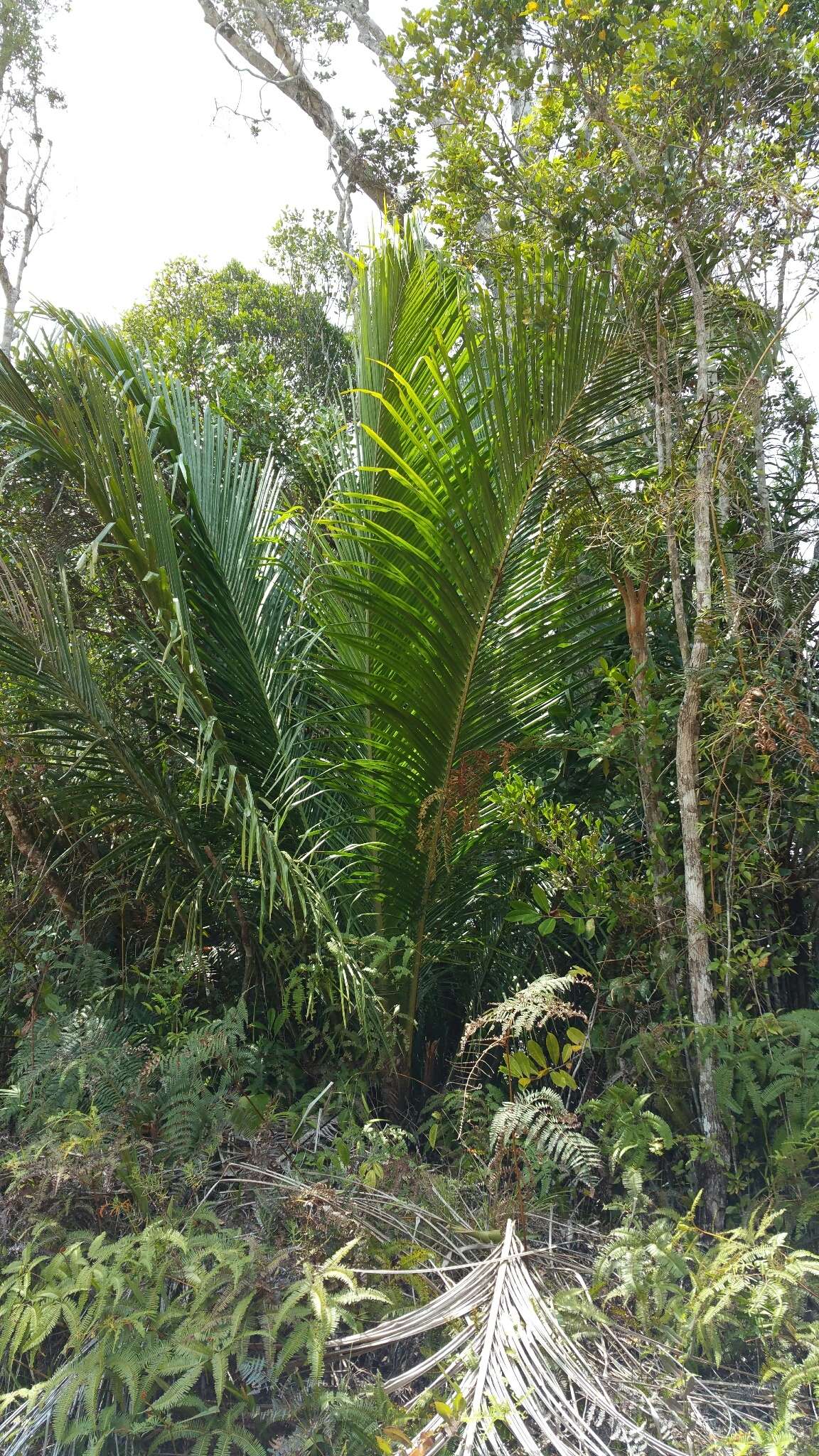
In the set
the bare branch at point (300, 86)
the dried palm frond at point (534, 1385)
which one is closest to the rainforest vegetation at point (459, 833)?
the dried palm frond at point (534, 1385)

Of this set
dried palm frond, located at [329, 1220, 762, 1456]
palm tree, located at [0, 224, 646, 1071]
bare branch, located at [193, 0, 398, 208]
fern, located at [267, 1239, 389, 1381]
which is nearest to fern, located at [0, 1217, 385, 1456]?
fern, located at [267, 1239, 389, 1381]

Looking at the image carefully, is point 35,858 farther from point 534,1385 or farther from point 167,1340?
point 534,1385

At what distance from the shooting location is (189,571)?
361 centimetres

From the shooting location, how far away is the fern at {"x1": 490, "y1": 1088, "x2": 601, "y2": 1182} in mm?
2514

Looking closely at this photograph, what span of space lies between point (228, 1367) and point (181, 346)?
6.37m

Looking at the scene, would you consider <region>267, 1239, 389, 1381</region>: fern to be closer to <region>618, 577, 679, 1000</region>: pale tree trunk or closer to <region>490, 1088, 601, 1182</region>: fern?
<region>490, 1088, 601, 1182</region>: fern

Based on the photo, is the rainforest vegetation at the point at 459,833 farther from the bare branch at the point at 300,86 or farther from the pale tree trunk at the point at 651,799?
the bare branch at the point at 300,86

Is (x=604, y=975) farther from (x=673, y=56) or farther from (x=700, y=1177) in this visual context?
(x=673, y=56)

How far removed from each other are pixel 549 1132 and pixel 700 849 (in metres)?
0.86

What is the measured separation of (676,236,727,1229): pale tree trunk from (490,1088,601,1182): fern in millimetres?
331

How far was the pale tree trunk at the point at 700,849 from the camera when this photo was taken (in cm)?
273

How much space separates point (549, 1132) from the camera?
254 cm

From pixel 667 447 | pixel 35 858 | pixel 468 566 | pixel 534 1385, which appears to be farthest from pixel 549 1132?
pixel 35 858

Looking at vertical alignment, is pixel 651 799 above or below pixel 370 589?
below
